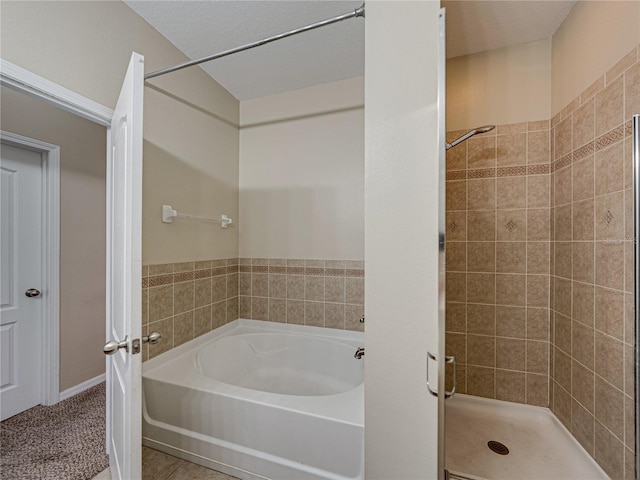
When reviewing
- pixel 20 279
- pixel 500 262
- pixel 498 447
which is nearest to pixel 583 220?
pixel 500 262

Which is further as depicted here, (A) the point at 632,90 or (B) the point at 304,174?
(B) the point at 304,174

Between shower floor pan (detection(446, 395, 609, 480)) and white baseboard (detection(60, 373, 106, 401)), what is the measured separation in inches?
111

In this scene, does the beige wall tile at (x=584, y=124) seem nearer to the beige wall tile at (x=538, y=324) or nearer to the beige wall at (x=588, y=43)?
the beige wall at (x=588, y=43)

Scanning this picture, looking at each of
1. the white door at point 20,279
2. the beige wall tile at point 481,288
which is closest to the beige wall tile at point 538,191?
the beige wall tile at point 481,288

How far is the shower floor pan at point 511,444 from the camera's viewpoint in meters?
1.43

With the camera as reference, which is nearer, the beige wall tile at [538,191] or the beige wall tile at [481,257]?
the beige wall tile at [538,191]

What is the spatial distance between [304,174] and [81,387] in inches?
103

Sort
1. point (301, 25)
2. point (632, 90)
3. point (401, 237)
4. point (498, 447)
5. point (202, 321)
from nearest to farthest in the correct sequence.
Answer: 1. point (401, 237)
2. point (632, 90)
3. point (498, 447)
4. point (301, 25)
5. point (202, 321)

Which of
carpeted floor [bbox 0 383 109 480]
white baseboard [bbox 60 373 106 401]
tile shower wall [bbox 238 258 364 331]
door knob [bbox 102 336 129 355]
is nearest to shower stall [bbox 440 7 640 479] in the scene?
tile shower wall [bbox 238 258 364 331]

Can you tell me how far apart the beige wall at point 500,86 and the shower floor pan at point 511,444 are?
6.42 ft

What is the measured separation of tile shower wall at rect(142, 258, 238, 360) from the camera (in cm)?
180

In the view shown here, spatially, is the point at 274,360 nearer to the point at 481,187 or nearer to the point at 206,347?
the point at 206,347

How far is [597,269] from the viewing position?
1.39m

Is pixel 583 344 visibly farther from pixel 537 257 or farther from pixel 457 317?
pixel 457 317
